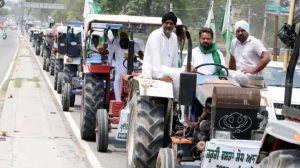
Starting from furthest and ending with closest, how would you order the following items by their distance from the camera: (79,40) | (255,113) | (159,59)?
(79,40) → (159,59) → (255,113)

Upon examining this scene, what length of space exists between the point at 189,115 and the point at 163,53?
1.31m

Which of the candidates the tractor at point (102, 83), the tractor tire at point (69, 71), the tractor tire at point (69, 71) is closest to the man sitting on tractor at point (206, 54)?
the tractor at point (102, 83)

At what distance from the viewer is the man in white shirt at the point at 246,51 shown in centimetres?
1049

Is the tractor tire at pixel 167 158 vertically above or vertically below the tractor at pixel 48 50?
above

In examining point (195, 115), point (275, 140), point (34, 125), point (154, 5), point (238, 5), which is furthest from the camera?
point (238, 5)

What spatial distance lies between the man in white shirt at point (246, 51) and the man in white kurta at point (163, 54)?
4.70 ft

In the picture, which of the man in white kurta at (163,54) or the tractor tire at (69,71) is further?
the tractor tire at (69,71)

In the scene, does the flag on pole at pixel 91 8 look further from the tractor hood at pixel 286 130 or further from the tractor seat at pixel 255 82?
the tractor hood at pixel 286 130

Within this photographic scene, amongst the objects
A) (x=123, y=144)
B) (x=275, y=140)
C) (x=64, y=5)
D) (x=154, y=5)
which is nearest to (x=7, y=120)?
(x=123, y=144)

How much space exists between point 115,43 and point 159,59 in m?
4.22

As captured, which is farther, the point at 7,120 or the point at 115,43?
the point at 7,120

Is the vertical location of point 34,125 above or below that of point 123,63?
below

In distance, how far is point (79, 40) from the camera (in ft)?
78.5

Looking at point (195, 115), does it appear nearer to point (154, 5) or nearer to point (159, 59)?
point (159, 59)
